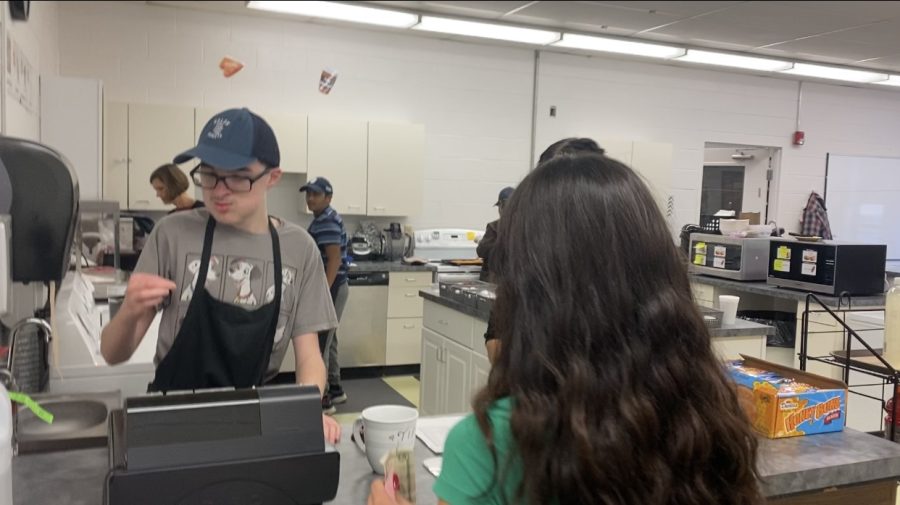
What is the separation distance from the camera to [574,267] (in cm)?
83

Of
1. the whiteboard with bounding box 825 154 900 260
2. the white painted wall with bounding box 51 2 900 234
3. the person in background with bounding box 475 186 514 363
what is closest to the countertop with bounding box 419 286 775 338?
the person in background with bounding box 475 186 514 363

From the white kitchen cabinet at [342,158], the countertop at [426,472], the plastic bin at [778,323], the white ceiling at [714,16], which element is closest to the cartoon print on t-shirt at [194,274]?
the countertop at [426,472]

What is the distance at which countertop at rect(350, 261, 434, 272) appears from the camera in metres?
5.18

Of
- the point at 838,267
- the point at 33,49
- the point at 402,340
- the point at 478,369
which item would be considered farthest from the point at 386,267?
the point at 838,267

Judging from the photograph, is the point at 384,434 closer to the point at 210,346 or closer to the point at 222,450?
the point at 222,450

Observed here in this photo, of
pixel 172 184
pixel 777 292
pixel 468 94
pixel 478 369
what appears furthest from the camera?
pixel 468 94

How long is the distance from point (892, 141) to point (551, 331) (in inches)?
309

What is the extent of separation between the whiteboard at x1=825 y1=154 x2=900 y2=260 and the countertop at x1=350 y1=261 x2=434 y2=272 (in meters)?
4.53

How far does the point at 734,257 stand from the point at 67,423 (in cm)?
415

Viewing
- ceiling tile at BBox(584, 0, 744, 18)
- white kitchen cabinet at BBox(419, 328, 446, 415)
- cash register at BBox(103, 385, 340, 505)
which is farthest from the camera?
white kitchen cabinet at BBox(419, 328, 446, 415)

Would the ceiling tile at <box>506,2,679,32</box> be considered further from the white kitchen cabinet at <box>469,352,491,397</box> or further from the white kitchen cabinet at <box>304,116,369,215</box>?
the white kitchen cabinet at <box>304,116,369,215</box>

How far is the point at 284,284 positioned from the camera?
172cm

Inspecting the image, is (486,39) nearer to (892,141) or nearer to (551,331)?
(892,141)

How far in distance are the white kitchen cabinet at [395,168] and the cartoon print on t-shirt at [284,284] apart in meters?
3.71
